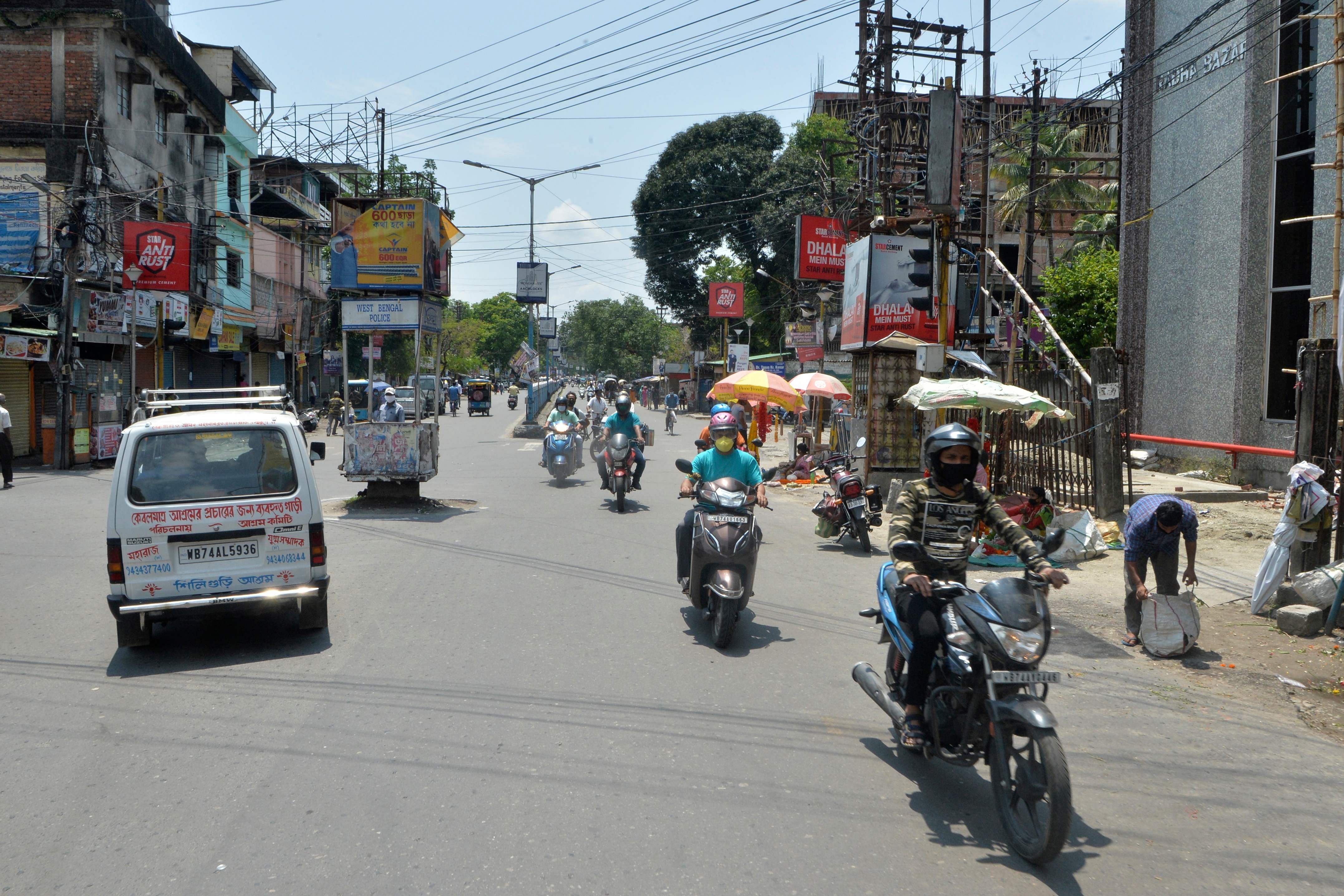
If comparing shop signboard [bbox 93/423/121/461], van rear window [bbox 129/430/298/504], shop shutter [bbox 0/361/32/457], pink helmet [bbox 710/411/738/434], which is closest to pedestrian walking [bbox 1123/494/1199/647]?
pink helmet [bbox 710/411/738/434]

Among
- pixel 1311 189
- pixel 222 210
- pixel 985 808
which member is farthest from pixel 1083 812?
pixel 222 210

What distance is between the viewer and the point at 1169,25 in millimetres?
18500

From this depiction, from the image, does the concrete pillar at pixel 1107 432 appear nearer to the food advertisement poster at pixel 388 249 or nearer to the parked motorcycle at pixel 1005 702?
the parked motorcycle at pixel 1005 702

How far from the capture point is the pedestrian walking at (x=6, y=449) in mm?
16703

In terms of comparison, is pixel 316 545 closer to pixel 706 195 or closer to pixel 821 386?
pixel 821 386

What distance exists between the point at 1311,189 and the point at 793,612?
12578 mm

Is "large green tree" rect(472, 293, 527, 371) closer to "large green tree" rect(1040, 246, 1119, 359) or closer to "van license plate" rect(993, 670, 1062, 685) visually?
"large green tree" rect(1040, 246, 1119, 359)

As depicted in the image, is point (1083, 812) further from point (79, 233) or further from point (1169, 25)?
point (79, 233)

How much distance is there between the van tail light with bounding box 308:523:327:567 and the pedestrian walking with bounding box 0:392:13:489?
41.4 ft

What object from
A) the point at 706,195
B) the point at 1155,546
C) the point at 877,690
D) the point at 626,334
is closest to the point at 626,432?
the point at 1155,546

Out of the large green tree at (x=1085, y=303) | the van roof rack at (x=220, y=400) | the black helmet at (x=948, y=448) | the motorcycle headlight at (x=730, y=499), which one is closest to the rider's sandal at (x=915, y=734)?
the black helmet at (x=948, y=448)

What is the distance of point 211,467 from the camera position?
23.1 feet

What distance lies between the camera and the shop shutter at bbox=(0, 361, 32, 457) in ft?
72.9

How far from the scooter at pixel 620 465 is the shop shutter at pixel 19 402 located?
49.6 ft
